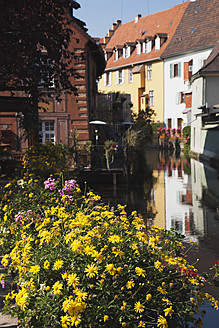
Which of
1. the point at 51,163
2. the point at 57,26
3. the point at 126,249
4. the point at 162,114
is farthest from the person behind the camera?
the point at 162,114

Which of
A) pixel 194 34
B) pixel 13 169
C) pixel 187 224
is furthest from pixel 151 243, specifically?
pixel 194 34

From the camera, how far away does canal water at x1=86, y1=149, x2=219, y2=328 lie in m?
8.32

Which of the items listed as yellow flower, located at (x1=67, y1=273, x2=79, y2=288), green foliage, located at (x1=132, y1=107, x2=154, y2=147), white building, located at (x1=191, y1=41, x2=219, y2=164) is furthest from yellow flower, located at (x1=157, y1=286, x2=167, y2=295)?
white building, located at (x1=191, y1=41, x2=219, y2=164)

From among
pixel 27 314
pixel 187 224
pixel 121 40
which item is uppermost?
pixel 121 40

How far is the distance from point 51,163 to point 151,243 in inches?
275

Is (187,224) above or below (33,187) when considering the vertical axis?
below

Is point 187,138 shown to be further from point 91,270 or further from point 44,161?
point 91,270

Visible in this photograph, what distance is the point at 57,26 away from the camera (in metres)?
9.32

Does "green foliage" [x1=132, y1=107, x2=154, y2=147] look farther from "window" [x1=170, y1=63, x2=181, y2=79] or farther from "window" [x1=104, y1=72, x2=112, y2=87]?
"window" [x1=104, y1=72, x2=112, y2=87]

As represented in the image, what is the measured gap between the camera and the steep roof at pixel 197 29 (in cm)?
4391

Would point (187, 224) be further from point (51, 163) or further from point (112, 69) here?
point (112, 69)

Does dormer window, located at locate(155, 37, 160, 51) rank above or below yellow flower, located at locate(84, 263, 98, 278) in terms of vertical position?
above

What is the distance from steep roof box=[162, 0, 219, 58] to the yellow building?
2427 mm

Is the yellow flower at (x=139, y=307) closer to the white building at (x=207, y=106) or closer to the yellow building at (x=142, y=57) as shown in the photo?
the white building at (x=207, y=106)
